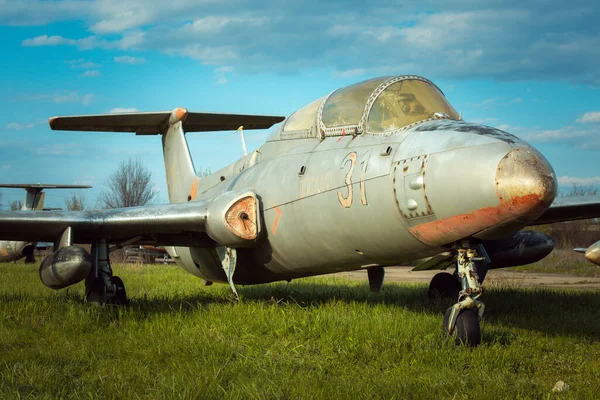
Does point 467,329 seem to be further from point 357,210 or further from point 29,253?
point 29,253

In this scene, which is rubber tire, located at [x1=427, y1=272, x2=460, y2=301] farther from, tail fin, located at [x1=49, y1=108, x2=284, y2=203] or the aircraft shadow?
tail fin, located at [x1=49, y1=108, x2=284, y2=203]

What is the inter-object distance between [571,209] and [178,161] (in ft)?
24.3

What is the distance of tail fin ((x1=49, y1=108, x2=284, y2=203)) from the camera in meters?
11.8

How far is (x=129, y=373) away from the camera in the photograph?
5129 mm

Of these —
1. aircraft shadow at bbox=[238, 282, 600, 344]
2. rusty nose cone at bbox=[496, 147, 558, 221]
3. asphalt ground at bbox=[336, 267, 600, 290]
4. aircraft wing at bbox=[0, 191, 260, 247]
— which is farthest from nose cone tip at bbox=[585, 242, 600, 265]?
asphalt ground at bbox=[336, 267, 600, 290]

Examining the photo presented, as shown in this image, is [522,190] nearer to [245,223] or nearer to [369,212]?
[369,212]

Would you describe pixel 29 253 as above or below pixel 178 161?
below

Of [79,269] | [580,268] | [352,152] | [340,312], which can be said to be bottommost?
[580,268]

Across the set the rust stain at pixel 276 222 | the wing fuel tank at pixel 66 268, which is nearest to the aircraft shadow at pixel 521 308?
the rust stain at pixel 276 222

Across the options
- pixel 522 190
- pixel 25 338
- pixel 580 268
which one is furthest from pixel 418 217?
pixel 580 268

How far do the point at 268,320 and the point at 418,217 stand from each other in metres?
2.53

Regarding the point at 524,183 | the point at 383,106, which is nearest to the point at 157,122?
the point at 383,106

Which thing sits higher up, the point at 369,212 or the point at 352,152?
the point at 352,152

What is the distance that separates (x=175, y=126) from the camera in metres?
12.6
